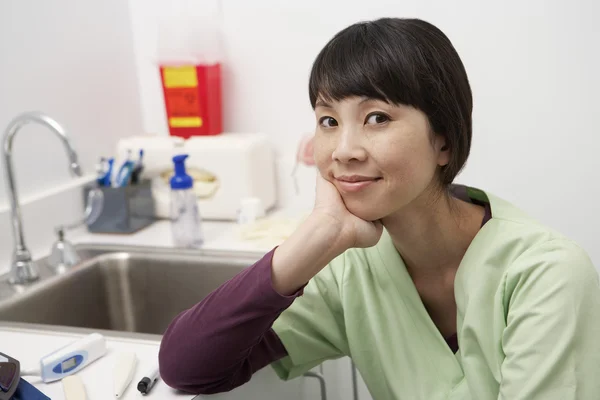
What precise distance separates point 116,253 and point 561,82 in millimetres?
1226

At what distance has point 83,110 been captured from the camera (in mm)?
1895

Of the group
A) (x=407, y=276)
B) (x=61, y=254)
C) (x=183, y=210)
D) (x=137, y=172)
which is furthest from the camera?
(x=137, y=172)

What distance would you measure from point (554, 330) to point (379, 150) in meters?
0.34

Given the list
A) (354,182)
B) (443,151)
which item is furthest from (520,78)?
(354,182)

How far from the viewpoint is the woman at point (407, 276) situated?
0.90m

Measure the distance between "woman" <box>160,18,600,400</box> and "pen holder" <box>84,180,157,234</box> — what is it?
0.82 metres

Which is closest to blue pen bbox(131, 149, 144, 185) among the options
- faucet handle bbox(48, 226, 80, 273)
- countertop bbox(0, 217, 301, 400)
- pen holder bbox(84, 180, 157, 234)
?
pen holder bbox(84, 180, 157, 234)

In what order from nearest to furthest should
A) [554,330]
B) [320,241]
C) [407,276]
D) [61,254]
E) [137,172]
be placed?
[554,330], [320,241], [407,276], [61,254], [137,172]

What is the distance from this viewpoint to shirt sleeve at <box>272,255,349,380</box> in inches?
43.6

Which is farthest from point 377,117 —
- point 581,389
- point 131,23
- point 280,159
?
point 131,23

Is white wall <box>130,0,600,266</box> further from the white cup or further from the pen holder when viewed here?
the pen holder

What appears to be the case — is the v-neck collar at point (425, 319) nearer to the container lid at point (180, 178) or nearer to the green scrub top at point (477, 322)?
the green scrub top at point (477, 322)

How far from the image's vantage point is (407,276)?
1110 millimetres

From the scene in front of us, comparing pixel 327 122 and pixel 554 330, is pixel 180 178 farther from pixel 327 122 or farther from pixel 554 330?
pixel 554 330
